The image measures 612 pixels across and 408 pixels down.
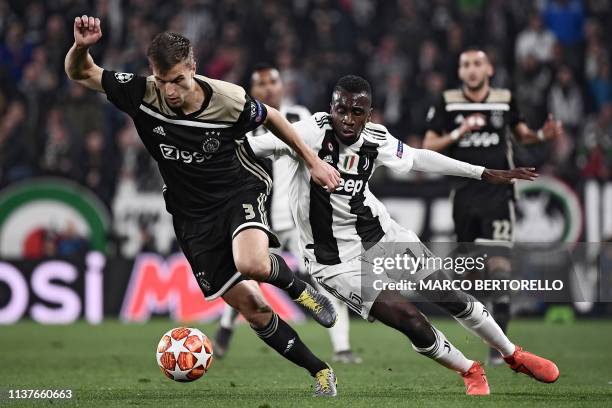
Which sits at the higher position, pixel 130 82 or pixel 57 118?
pixel 57 118

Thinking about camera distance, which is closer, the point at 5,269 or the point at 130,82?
the point at 130,82

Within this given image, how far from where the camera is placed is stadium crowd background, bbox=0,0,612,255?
16797mm

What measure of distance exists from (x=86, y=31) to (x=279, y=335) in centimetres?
229

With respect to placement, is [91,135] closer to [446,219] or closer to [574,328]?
[446,219]

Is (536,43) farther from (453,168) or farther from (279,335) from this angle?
(279,335)

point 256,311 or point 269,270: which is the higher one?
point 269,270

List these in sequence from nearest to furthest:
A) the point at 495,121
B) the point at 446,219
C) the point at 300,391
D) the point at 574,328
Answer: the point at 300,391 → the point at 495,121 → the point at 574,328 → the point at 446,219

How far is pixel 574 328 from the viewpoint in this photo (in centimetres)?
1412

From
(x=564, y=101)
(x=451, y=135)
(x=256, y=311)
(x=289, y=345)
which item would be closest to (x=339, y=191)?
(x=256, y=311)

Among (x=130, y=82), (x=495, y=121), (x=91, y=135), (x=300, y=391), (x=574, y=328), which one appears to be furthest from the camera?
(x=91, y=135)

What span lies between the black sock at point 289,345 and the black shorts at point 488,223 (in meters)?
3.29

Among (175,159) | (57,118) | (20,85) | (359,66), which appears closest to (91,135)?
(57,118)

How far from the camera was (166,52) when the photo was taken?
688 centimetres

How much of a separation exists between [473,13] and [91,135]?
24.0 ft
